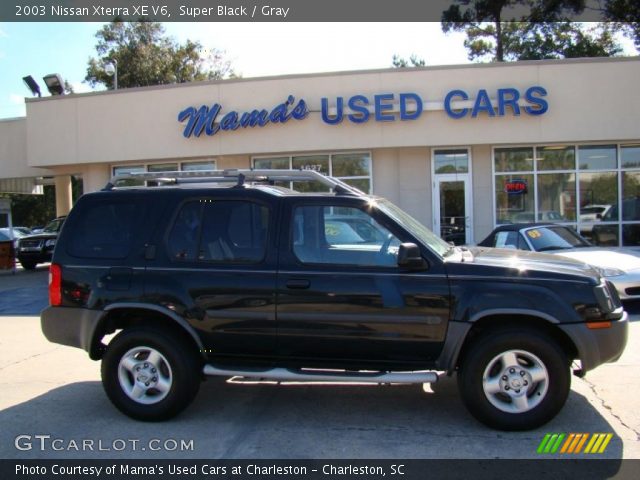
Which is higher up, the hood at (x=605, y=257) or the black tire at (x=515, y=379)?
the hood at (x=605, y=257)

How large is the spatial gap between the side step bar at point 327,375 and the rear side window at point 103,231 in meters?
1.28

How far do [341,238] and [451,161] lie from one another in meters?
10.4

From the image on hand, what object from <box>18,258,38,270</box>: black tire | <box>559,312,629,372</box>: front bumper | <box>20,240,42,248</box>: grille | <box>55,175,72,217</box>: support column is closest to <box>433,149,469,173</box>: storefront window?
<box>559,312,629,372</box>: front bumper

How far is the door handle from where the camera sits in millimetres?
4242

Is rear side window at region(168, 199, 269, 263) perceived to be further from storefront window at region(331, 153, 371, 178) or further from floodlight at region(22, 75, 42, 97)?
floodlight at region(22, 75, 42, 97)

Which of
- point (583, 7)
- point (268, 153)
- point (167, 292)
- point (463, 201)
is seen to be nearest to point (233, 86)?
point (268, 153)

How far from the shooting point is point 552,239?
887cm

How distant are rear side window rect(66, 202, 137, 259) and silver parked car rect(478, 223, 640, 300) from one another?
6.10 m

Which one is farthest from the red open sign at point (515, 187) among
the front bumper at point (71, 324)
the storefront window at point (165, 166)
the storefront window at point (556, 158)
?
the front bumper at point (71, 324)

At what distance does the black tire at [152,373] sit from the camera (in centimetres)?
439

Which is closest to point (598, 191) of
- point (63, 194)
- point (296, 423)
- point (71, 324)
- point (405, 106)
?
point (405, 106)

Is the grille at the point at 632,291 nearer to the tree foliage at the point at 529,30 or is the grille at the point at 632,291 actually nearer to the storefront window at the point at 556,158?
the storefront window at the point at 556,158

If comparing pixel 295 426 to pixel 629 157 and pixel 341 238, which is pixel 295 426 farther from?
pixel 629 157
